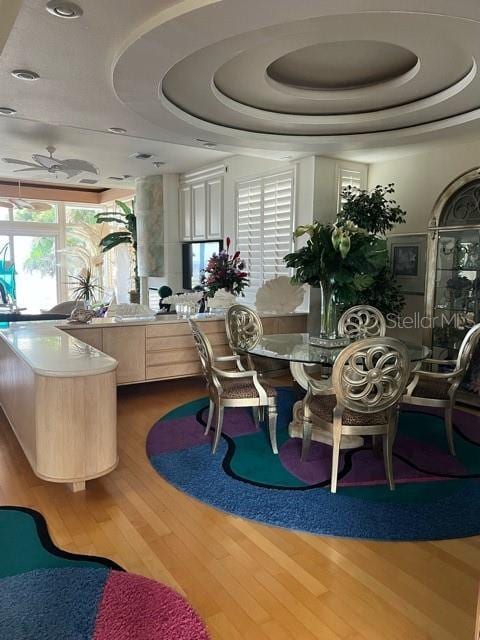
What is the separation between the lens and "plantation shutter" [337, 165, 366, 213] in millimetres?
5375

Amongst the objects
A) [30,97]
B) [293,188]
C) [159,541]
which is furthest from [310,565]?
[293,188]

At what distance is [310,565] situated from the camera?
2.06 metres

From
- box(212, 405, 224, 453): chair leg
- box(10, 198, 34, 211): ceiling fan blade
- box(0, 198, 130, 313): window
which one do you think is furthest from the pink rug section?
box(0, 198, 130, 313): window

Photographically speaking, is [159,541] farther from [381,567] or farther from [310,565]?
[381,567]

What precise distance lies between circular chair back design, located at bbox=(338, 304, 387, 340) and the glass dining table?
498 millimetres

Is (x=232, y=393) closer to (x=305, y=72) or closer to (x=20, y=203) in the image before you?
(x=305, y=72)

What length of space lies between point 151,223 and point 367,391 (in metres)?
6.16

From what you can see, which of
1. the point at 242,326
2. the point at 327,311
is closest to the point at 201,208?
the point at 242,326

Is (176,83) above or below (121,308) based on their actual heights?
above

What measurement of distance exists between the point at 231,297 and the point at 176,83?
2.08 meters

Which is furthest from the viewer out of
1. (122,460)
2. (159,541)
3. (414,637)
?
(122,460)

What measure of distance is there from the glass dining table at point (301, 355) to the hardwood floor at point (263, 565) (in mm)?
922

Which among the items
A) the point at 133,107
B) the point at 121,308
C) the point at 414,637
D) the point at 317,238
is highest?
the point at 133,107

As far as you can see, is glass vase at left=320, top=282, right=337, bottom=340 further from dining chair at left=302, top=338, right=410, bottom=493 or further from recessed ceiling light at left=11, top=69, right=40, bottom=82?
recessed ceiling light at left=11, top=69, right=40, bottom=82
